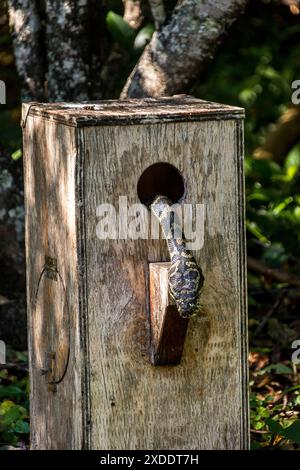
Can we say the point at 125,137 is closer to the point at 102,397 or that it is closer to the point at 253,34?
the point at 102,397

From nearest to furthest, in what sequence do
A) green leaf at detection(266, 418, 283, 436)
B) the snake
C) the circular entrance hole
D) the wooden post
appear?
the snake, the wooden post, the circular entrance hole, green leaf at detection(266, 418, 283, 436)

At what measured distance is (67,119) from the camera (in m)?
3.45

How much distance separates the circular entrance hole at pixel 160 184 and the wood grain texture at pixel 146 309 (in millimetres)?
226

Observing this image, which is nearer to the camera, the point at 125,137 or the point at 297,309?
the point at 125,137

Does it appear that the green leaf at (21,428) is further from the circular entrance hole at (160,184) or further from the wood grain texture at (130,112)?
the wood grain texture at (130,112)

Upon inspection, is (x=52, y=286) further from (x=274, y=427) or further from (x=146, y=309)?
(x=274, y=427)

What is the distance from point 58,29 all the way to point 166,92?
641mm

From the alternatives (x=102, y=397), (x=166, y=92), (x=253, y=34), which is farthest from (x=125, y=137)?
(x=253, y=34)

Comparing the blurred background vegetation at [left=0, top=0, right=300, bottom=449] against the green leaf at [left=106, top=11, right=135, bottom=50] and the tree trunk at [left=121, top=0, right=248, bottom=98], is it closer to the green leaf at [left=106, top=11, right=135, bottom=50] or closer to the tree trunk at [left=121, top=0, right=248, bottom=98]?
the green leaf at [left=106, top=11, right=135, bottom=50]

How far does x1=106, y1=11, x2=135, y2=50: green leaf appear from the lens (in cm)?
534

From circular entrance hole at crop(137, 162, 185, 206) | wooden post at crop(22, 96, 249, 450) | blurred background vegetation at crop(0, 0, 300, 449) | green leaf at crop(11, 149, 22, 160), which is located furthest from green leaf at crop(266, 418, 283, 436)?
green leaf at crop(11, 149, 22, 160)

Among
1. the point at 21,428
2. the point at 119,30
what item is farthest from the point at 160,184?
the point at 119,30

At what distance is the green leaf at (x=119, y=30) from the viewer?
5.34 metres

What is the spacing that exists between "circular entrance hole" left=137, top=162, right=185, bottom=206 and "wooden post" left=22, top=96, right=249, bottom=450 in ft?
0.06
